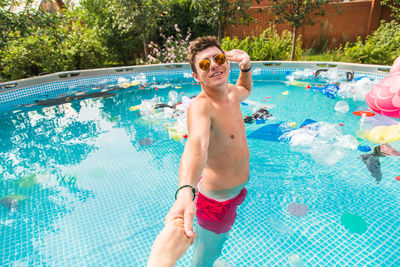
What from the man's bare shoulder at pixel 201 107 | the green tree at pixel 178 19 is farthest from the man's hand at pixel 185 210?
the green tree at pixel 178 19

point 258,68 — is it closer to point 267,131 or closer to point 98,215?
point 267,131

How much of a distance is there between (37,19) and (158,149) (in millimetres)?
5712

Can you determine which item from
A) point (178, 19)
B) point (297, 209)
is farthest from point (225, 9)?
point (297, 209)

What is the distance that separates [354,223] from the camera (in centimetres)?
277

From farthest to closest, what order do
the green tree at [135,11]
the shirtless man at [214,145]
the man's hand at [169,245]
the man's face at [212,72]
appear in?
the green tree at [135,11]
the man's face at [212,72]
the shirtless man at [214,145]
the man's hand at [169,245]

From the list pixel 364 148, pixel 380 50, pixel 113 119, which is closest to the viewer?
pixel 364 148

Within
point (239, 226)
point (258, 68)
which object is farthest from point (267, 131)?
point (258, 68)

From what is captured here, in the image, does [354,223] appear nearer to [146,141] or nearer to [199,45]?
[199,45]

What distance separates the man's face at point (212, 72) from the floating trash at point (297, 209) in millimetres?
2091

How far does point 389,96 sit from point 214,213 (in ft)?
9.13

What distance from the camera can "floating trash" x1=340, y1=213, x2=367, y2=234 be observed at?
2.68 metres

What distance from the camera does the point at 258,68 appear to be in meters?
9.20

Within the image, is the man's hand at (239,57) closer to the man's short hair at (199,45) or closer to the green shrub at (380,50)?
the man's short hair at (199,45)

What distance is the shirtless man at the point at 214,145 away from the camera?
1.44 meters
